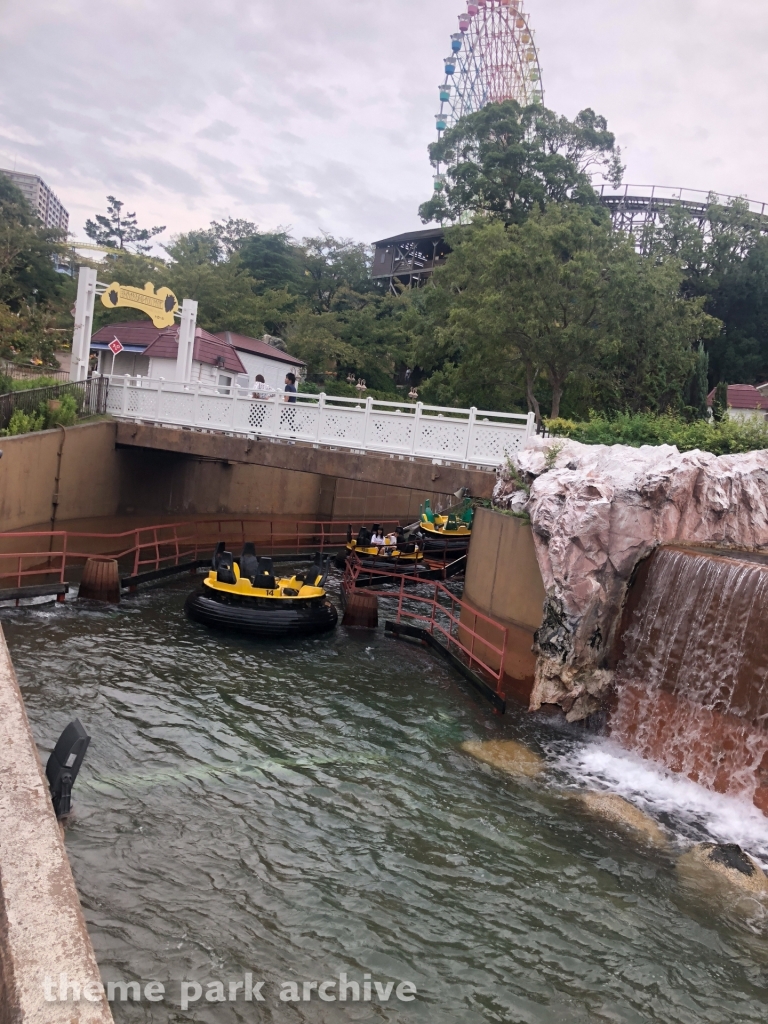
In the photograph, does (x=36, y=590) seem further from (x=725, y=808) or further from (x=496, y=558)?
(x=725, y=808)

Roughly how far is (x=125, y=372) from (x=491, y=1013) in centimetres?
2440

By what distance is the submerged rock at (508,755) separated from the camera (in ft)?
34.9

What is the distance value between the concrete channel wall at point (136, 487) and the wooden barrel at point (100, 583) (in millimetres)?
2274

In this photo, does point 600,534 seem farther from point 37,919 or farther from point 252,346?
point 252,346

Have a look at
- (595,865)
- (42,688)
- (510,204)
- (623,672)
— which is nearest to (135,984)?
(595,865)

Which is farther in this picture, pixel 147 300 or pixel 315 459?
pixel 147 300

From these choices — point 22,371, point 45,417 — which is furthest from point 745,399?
point 22,371

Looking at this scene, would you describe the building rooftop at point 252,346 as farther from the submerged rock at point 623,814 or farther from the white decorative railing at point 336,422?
the submerged rock at point 623,814

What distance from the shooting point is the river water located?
6.34m

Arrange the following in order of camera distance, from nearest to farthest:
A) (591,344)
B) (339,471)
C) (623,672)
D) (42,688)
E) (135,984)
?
(135,984)
(42,688)
(623,672)
(339,471)
(591,344)

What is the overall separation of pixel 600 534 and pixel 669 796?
13.2 ft

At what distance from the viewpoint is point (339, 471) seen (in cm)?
1789

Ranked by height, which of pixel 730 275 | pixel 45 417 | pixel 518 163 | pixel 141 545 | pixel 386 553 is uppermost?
pixel 518 163

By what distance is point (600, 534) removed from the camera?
12258 millimetres
